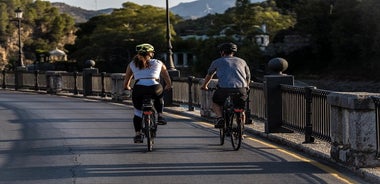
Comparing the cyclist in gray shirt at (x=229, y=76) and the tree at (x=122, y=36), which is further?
the tree at (x=122, y=36)

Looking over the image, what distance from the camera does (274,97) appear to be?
11.7 meters

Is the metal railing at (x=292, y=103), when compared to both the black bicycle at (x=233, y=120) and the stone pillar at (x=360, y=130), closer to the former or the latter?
the black bicycle at (x=233, y=120)

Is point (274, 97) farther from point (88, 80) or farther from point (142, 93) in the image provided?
point (88, 80)

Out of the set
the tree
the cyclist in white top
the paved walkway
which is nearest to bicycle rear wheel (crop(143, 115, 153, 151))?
the cyclist in white top

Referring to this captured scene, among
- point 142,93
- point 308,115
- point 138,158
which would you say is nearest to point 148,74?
point 142,93

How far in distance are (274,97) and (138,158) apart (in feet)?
11.2

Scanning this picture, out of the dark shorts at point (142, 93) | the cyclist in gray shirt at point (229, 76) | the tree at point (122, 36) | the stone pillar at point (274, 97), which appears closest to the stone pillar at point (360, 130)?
the cyclist in gray shirt at point (229, 76)

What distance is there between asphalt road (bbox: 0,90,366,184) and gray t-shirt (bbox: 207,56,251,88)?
1102 mm

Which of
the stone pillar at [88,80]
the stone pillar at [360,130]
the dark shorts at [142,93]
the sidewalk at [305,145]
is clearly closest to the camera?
the sidewalk at [305,145]

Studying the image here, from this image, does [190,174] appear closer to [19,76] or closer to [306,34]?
[19,76]

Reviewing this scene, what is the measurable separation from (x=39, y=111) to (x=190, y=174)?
11092mm

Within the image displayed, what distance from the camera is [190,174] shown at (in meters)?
8.11

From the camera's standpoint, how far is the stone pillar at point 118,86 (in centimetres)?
2197

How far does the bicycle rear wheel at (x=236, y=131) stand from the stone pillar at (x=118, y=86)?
469 inches
